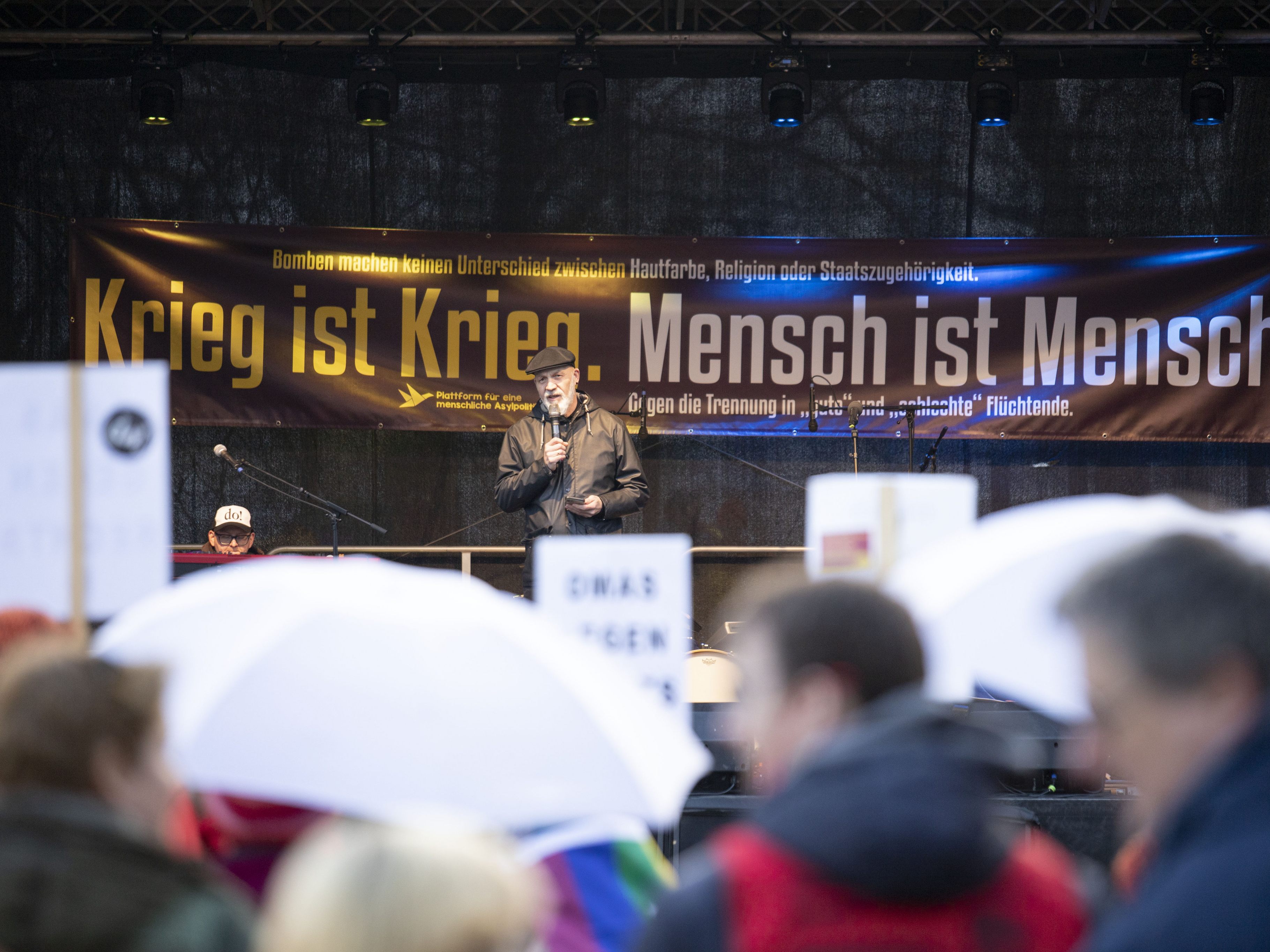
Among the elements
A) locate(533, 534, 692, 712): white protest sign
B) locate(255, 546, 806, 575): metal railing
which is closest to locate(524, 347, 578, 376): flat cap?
locate(255, 546, 806, 575): metal railing

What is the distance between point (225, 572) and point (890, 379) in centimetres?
615

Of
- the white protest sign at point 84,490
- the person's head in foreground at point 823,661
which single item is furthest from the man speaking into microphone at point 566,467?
the person's head in foreground at point 823,661

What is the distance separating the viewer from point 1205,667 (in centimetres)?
112

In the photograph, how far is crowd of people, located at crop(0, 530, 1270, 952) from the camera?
3.14 ft

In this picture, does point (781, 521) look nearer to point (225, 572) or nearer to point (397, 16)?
point (397, 16)

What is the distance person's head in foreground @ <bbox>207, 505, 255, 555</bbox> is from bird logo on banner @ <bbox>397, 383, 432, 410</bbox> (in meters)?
1.09

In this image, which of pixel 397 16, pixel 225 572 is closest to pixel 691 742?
pixel 225 572

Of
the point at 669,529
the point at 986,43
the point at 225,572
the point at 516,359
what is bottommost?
the point at 669,529

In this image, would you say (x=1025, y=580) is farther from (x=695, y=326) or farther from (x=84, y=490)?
(x=695, y=326)

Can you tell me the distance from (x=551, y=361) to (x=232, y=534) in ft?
7.16

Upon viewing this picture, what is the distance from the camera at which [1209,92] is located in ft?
23.2

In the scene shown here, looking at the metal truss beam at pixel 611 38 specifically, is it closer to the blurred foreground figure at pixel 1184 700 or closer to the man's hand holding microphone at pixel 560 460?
the man's hand holding microphone at pixel 560 460

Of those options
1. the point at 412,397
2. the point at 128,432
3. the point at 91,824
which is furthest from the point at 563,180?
the point at 91,824

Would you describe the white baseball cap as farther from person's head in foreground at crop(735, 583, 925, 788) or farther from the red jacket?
the red jacket
